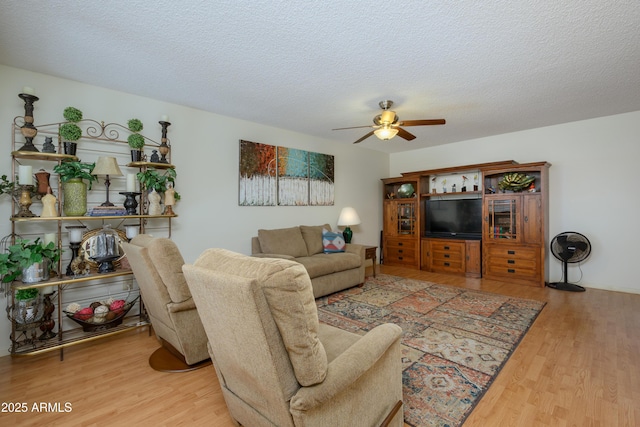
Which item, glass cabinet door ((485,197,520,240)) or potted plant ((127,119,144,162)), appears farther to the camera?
glass cabinet door ((485,197,520,240))

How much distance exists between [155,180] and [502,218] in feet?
16.5

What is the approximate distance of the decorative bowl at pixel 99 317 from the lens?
254cm

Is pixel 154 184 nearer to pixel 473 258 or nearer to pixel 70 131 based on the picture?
pixel 70 131

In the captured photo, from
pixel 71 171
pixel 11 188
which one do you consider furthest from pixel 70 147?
pixel 11 188

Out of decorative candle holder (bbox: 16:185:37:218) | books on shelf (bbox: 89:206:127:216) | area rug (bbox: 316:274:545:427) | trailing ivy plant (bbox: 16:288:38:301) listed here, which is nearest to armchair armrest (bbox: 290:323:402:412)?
area rug (bbox: 316:274:545:427)

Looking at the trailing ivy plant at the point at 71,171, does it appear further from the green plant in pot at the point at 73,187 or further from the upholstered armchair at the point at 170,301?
the upholstered armchair at the point at 170,301

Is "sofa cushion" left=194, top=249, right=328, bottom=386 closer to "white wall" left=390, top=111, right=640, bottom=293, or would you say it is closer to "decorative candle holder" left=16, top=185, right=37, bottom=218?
"decorative candle holder" left=16, top=185, right=37, bottom=218

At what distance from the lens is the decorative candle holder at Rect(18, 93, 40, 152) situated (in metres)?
2.39

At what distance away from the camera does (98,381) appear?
2.07 metres

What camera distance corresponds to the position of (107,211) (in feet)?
9.07

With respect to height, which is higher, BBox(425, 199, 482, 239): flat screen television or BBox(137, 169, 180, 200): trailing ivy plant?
BBox(137, 169, 180, 200): trailing ivy plant

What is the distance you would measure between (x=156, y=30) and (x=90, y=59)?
2.84 ft

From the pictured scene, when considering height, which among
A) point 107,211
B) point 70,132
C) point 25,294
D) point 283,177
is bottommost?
point 25,294

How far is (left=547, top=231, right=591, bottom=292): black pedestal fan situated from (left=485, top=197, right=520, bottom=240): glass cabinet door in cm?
52
